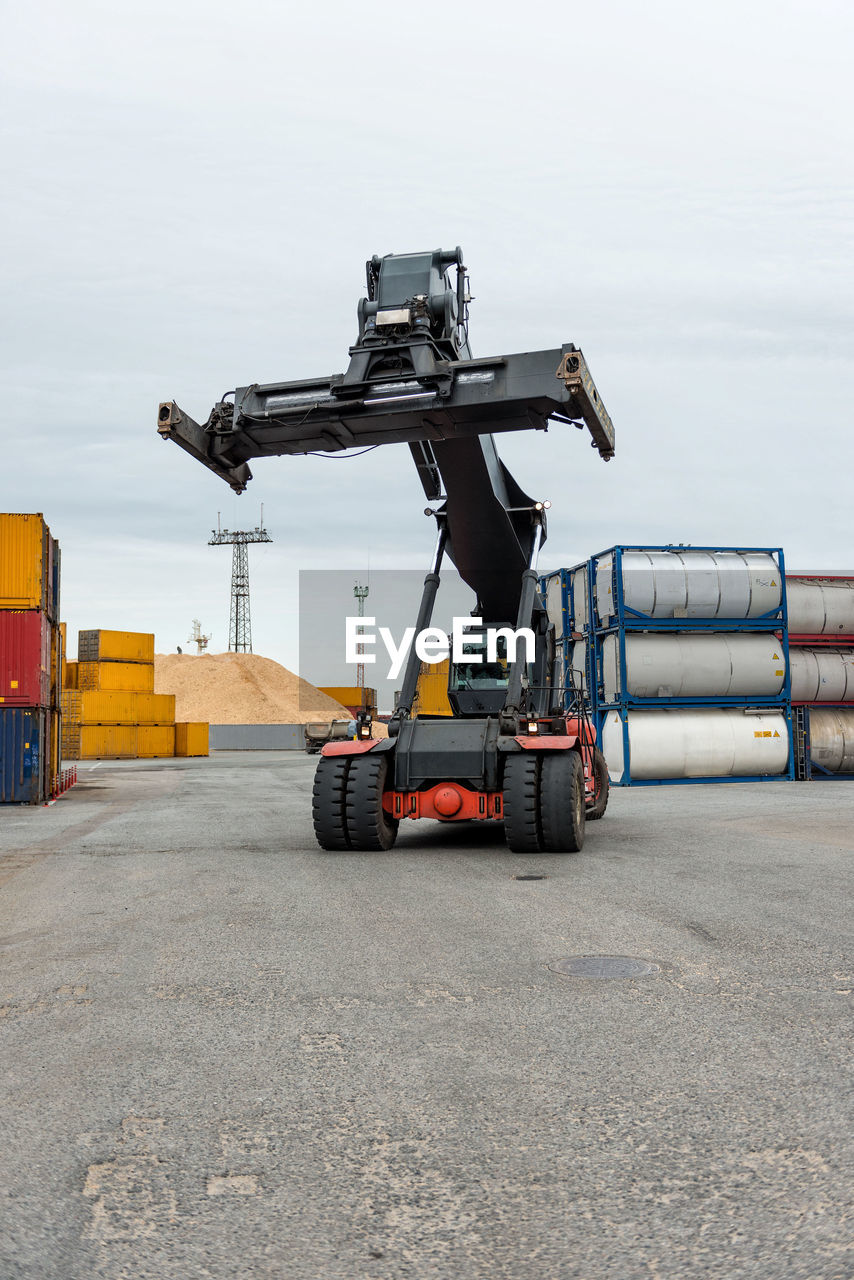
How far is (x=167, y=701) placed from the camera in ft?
177

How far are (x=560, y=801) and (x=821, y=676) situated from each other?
17.6 m

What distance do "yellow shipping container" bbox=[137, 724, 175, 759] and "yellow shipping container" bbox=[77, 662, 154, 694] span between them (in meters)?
1.91

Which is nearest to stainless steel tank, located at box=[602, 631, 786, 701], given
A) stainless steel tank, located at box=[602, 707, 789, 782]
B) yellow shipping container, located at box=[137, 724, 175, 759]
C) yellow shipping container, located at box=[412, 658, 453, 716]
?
stainless steel tank, located at box=[602, 707, 789, 782]

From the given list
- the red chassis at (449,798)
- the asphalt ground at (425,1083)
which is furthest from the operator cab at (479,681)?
the asphalt ground at (425,1083)

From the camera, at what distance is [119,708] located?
50875 mm

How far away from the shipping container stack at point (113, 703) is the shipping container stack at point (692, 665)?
31.9 metres

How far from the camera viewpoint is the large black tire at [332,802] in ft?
37.7

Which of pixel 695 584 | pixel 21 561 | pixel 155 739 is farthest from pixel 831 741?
pixel 155 739

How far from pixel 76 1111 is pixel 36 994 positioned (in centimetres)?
194

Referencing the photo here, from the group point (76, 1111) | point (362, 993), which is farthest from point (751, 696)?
point (76, 1111)

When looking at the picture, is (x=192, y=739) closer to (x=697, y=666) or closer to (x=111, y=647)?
(x=111, y=647)

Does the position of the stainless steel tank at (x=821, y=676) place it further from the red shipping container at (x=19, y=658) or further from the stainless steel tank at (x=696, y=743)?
the red shipping container at (x=19, y=658)

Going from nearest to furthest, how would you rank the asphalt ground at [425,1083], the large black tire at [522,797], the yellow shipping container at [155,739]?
the asphalt ground at [425,1083] → the large black tire at [522,797] → the yellow shipping container at [155,739]

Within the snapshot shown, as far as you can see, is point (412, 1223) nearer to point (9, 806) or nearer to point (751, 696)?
point (9, 806)
